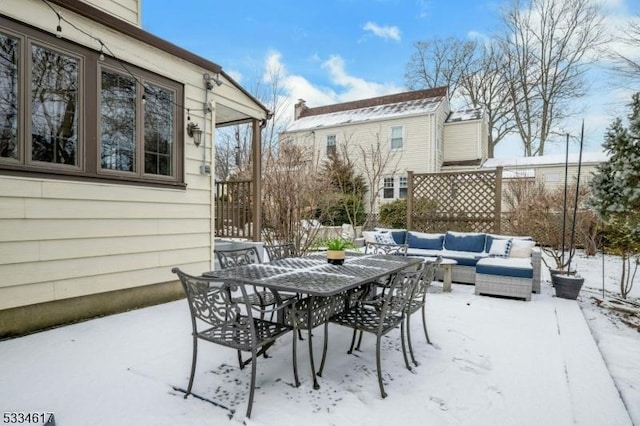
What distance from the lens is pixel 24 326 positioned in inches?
130

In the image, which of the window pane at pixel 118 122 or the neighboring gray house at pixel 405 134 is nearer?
the window pane at pixel 118 122

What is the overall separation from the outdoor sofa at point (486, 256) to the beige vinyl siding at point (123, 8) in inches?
184

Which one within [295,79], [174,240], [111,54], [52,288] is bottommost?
[52,288]

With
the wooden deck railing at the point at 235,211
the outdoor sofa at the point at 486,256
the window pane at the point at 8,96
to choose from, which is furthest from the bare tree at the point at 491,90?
the window pane at the point at 8,96

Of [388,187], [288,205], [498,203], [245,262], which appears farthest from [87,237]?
[388,187]

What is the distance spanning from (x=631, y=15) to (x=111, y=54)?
14433 millimetres

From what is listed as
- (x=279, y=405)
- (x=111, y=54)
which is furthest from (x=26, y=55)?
(x=279, y=405)

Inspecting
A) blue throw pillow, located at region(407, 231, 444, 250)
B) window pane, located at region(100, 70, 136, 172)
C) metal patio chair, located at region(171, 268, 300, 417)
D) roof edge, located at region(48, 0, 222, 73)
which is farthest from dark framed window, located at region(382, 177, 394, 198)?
metal patio chair, located at region(171, 268, 300, 417)

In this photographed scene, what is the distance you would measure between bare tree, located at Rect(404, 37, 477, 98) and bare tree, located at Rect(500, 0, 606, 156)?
196cm

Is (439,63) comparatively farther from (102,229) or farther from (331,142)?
(102,229)

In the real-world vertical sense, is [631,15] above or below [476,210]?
above

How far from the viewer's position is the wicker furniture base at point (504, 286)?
16.4ft

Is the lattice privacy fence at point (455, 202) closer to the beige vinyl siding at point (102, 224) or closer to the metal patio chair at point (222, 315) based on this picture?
the beige vinyl siding at point (102, 224)

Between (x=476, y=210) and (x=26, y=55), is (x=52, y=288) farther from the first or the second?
(x=476, y=210)
